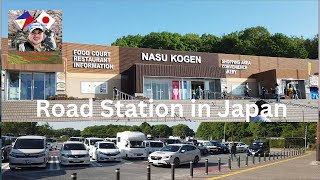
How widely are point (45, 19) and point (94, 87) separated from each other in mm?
9114

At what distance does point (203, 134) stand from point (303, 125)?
11649mm

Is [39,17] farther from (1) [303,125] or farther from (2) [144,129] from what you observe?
(1) [303,125]

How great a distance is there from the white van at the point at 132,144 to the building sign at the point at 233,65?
27.5 metres

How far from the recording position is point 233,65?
54.6m

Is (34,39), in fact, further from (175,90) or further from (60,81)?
(175,90)

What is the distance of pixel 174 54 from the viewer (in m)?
50.2

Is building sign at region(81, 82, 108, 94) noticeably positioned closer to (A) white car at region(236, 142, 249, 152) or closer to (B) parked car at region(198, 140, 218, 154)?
(B) parked car at region(198, 140, 218, 154)

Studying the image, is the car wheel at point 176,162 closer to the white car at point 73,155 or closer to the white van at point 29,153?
the white car at point 73,155


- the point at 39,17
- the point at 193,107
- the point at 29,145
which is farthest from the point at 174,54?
the point at 29,145

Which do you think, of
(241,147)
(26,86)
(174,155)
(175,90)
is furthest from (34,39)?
(174,155)

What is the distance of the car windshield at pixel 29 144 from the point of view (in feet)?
66.9

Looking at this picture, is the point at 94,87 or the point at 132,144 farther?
the point at 94,87

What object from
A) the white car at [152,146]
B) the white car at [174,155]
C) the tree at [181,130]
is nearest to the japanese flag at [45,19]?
the tree at [181,130]

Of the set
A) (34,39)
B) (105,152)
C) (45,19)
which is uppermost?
(45,19)
